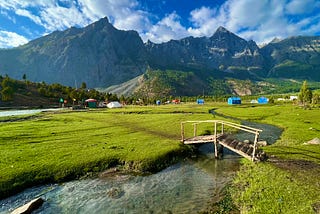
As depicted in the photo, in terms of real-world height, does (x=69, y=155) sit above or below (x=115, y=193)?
above

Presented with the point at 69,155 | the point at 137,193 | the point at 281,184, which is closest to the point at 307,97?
the point at 281,184

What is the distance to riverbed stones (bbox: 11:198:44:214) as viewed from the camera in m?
14.2

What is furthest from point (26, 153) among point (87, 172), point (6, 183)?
point (87, 172)

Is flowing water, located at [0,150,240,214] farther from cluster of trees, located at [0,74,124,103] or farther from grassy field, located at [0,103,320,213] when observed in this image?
cluster of trees, located at [0,74,124,103]

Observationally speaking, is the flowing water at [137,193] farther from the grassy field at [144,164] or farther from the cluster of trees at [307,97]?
the cluster of trees at [307,97]

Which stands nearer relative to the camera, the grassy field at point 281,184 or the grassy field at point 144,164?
the grassy field at point 281,184

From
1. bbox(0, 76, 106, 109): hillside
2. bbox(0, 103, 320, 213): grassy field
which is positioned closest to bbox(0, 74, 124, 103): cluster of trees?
bbox(0, 76, 106, 109): hillside

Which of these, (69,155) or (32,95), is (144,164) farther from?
(32,95)

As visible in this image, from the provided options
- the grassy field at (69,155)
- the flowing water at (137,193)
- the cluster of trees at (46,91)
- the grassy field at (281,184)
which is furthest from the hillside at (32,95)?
the grassy field at (281,184)

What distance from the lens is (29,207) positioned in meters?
14.5

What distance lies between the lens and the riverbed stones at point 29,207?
14.2 m

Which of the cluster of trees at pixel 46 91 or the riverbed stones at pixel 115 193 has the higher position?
the cluster of trees at pixel 46 91

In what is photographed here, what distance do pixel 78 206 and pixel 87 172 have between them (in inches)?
229

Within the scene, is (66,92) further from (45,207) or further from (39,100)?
(45,207)
